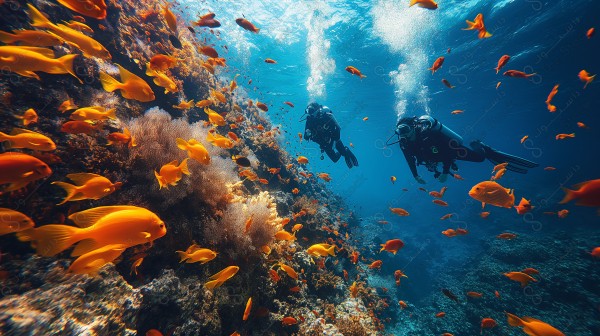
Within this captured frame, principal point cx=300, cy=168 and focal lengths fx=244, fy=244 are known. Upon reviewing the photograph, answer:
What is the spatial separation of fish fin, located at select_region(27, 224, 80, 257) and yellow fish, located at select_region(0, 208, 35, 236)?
0.42 meters

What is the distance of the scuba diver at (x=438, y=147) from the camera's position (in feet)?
25.8

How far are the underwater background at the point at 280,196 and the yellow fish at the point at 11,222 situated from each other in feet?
1.61

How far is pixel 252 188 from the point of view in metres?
8.38

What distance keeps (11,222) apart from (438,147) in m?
9.37

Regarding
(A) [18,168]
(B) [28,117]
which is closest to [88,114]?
(B) [28,117]

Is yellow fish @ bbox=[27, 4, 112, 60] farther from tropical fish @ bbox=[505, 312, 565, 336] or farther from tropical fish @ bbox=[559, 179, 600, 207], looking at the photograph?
tropical fish @ bbox=[505, 312, 565, 336]

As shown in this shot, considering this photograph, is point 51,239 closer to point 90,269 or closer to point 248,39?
point 90,269

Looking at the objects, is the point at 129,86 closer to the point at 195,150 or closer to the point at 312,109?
the point at 195,150

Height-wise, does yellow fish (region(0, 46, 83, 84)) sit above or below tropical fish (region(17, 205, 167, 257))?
above

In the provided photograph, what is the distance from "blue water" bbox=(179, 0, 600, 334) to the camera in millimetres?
18031

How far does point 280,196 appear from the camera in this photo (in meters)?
9.17

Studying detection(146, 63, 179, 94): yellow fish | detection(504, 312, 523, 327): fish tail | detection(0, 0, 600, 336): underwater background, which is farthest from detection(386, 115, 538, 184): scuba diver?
detection(146, 63, 179, 94): yellow fish

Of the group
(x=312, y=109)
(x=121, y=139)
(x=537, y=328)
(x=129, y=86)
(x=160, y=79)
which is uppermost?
(x=312, y=109)

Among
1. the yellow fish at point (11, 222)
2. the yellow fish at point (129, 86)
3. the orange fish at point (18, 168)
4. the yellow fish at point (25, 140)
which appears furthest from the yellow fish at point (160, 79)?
the yellow fish at point (11, 222)
